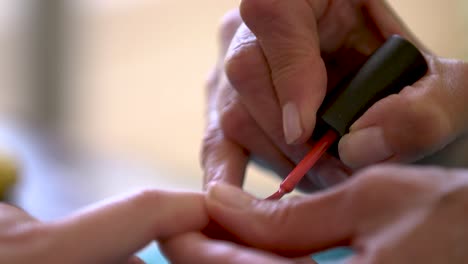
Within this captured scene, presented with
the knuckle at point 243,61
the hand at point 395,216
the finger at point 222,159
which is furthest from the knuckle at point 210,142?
the hand at point 395,216

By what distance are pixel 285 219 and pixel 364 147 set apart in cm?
17

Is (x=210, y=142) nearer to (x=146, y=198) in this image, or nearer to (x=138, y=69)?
(x=146, y=198)

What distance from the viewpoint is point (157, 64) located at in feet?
7.22

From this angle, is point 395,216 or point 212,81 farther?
point 212,81

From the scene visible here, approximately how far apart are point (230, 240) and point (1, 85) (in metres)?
1.92

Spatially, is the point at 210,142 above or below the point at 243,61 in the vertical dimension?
below

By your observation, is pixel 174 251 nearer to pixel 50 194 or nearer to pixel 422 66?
pixel 422 66

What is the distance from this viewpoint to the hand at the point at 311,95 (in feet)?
2.01

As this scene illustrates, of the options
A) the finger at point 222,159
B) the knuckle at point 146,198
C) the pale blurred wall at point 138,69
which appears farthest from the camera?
the pale blurred wall at point 138,69

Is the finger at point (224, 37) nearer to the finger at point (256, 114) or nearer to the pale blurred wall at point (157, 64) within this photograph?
the finger at point (256, 114)

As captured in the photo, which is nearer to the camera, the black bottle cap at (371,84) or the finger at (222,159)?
the black bottle cap at (371,84)

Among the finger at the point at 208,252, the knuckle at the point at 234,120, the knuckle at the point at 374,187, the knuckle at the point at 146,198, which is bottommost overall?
the knuckle at the point at 234,120

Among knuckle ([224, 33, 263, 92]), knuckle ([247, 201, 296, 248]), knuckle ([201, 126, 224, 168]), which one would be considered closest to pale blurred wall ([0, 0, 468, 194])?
knuckle ([201, 126, 224, 168])

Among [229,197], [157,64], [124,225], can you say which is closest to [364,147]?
[229,197]
